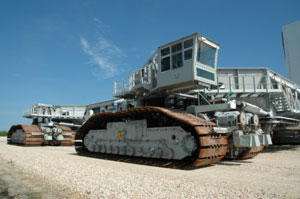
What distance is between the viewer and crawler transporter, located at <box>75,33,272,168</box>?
8.72 m

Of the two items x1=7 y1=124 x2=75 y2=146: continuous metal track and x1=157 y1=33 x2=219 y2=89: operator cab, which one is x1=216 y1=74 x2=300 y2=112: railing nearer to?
x1=157 y1=33 x2=219 y2=89: operator cab

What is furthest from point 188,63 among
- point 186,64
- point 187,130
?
point 187,130

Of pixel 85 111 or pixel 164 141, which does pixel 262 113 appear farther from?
pixel 85 111

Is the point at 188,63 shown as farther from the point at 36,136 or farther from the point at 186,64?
the point at 36,136

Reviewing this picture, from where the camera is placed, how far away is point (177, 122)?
970 cm

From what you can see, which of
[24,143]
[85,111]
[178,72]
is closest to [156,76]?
[178,72]

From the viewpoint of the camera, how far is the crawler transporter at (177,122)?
872 centimetres

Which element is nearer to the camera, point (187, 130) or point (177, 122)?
point (187, 130)

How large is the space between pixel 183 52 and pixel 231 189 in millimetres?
7548

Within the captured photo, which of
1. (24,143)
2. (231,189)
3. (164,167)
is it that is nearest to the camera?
(231,189)

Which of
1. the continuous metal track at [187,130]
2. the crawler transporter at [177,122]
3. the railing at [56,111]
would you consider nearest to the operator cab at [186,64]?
the crawler transporter at [177,122]

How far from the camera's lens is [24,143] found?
22766 millimetres

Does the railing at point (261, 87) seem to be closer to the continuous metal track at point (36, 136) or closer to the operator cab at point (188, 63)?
the operator cab at point (188, 63)

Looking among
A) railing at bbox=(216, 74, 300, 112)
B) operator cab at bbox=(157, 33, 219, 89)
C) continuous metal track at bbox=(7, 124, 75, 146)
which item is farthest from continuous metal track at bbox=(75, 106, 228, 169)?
continuous metal track at bbox=(7, 124, 75, 146)
